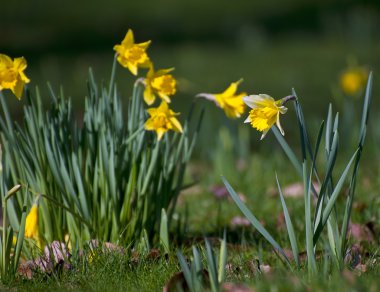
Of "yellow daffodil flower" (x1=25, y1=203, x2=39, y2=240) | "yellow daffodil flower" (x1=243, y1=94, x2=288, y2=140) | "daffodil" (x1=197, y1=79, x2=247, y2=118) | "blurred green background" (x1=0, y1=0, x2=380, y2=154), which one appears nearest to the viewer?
"yellow daffodil flower" (x1=243, y1=94, x2=288, y2=140)

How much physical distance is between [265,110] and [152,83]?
586 mm

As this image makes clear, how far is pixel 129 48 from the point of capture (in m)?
2.40

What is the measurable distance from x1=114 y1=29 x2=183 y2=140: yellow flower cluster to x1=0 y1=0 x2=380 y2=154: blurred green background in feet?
12.7

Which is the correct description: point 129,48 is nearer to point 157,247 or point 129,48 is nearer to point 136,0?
point 157,247

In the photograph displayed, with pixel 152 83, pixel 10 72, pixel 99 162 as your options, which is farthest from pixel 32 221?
pixel 152 83

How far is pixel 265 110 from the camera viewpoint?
1958 millimetres

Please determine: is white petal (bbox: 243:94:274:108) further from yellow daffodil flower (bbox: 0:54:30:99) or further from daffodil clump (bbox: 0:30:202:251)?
yellow daffodil flower (bbox: 0:54:30:99)

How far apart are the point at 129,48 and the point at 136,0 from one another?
10414 mm

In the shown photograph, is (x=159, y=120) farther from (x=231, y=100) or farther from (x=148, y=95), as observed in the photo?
(x=231, y=100)

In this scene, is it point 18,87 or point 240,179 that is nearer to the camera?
point 18,87

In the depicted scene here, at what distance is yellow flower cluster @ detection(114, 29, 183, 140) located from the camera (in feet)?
7.67

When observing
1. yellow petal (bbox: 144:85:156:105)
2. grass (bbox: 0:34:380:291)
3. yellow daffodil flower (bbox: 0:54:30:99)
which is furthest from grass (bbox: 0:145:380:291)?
yellow daffodil flower (bbox: 0:54:30:99)


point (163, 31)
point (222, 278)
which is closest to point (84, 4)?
point (163, 31)

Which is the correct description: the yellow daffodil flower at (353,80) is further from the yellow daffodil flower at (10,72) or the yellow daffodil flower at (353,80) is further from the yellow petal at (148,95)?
the yellow daffodil flower at (10,72)
